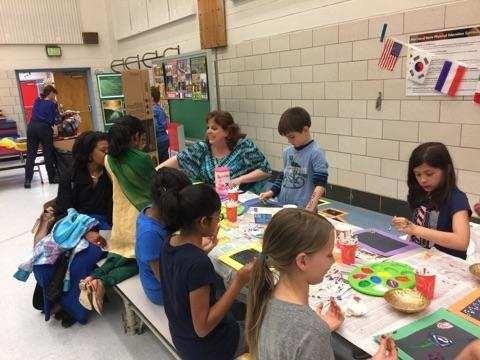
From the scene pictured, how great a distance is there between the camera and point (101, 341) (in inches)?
104

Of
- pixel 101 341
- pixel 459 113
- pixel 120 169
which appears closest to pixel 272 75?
pixel 459 113

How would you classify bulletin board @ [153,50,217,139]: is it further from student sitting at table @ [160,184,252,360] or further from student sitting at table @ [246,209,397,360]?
student sitting at table @ [246,209,397,360]

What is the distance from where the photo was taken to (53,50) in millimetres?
9578

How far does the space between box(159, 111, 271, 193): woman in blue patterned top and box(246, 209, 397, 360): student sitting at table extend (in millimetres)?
1955

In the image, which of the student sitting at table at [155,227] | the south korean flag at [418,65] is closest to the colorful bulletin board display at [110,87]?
the south korean flag at [418,65]

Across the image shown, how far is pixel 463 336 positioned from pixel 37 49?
10.5m

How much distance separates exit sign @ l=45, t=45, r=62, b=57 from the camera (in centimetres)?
952

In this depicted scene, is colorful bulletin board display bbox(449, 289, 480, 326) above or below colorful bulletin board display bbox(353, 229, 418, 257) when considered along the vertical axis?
above

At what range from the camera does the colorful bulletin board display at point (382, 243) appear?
1905 mm

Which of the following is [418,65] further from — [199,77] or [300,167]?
[199,77]

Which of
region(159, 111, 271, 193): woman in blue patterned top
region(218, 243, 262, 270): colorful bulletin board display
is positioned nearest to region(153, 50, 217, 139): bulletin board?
region(159, 111, 271, 193): woman in blue patterned top

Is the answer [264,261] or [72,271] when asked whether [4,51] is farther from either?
[264,261]

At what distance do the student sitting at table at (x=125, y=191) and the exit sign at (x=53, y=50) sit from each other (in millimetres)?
8031

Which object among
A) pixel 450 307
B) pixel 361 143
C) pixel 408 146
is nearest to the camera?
pixel 450 307
